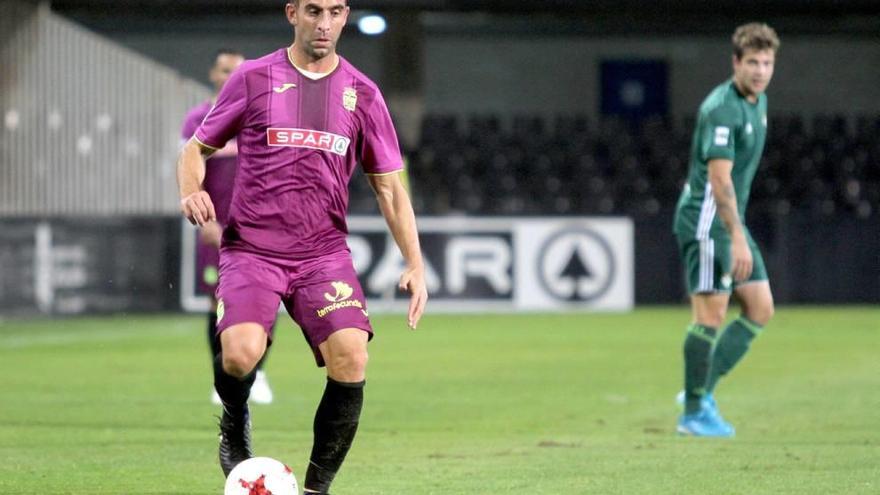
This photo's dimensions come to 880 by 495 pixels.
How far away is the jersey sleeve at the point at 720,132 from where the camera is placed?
28.8 ft

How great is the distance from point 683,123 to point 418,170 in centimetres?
539

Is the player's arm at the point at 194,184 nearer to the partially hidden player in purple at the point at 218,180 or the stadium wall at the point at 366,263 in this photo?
the partially hidden player in purple at the point at 218,180

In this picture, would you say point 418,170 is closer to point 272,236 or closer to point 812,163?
point 812,163

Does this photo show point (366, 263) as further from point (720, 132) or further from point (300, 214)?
point (300, 214)

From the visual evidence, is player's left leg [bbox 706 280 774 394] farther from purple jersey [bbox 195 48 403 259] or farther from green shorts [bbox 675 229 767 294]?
purple jersey [bbox 195 48 403 259]

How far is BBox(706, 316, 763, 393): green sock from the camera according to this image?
30.3 feet

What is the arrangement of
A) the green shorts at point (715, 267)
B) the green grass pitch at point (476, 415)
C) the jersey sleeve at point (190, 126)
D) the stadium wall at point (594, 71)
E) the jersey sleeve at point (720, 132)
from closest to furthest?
the green grass pitch at point (476, 415)
the jersey sleeve at point (720, 132)
the green shorts at point (715, 267)
the jersey sleeve at point (190, 126)
the stadium wall at point (594, 71)

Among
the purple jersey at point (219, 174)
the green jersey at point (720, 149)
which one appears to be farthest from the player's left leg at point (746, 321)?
the purple jersey at point (219, 174)

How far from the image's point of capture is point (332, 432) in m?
6.05

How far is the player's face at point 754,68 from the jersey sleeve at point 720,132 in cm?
17

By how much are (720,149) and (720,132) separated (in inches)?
4.1

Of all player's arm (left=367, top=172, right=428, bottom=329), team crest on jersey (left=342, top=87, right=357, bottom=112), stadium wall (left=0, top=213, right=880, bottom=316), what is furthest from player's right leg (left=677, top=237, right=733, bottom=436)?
stadium wall (left=0, top=213, right=880, bottom=316)

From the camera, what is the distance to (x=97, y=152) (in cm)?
2152

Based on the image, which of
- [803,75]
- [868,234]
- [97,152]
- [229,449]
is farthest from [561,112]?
[229,449]
